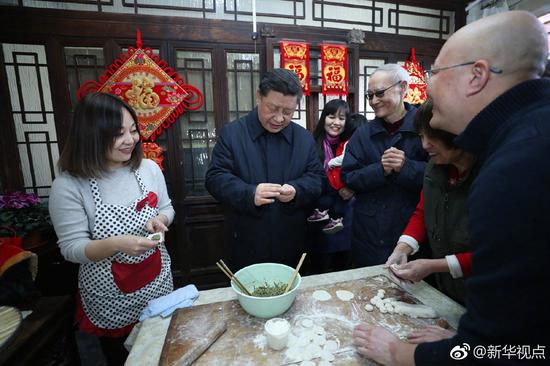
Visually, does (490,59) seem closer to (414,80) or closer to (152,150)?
(152,150)

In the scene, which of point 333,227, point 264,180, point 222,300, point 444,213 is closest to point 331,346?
point 222,300

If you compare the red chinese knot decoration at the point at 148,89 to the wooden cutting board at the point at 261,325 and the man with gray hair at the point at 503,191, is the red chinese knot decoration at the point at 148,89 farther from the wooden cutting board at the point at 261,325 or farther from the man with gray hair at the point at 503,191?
the man with gray hair at the point at 503,191

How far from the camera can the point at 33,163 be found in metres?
3.00

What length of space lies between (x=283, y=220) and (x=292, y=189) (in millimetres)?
248

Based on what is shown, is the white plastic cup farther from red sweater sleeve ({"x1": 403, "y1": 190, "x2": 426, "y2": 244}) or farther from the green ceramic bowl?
red sweater sleeve ({"x1": 403, "y1": 190, "x2": 426, "y2": 244})

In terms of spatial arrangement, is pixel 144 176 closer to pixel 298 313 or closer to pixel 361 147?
pixel 298 313

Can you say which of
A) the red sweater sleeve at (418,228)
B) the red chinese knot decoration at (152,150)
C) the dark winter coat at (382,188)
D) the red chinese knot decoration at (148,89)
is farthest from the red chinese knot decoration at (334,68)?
the red sweater sleeve at (418,228)

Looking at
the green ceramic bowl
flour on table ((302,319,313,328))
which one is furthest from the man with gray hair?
the green ceramic bowl

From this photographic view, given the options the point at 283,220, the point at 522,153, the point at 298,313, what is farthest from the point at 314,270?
the point at 522,153

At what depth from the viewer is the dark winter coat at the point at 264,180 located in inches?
71.8

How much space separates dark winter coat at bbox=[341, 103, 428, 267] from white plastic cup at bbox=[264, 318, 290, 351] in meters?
1.15

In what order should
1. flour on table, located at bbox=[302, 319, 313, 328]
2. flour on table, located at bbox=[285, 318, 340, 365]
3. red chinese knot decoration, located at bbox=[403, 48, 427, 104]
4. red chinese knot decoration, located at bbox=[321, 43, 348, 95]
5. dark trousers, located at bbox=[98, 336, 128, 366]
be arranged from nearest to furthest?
flour on table, located at bbox=[285, 318, 340, 365] → flour on table, located at bbox=[302, 319, 313, 328] → dark trousers, located at bbox=[98, 336, 128, 366] → red chinese knot decoration, located at bbox=[321, 43, 348, 95] → red chinese knot decoration, located at bbox=[403, 48, 427, 104]

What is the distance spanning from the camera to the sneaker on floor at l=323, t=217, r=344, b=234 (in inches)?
107

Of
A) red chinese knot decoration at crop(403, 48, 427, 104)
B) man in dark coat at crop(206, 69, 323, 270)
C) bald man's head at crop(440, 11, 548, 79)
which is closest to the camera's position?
bald man's head at crop(440, 11, 548, 79)
